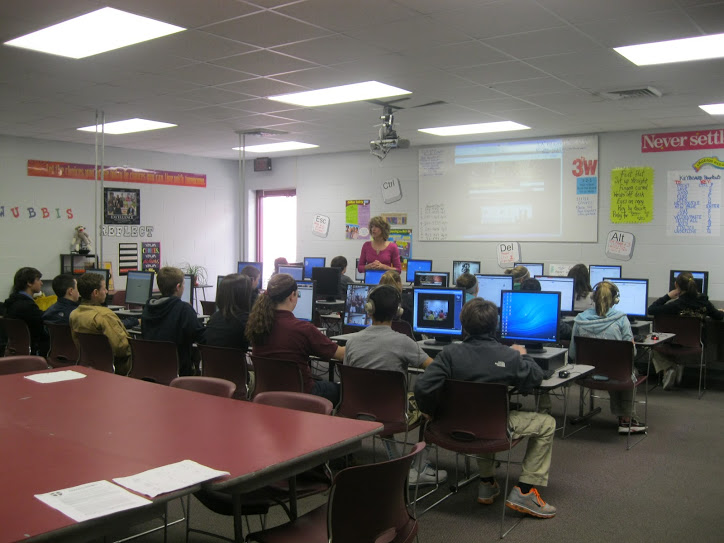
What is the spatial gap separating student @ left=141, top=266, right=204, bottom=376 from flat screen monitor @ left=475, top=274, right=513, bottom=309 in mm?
2573

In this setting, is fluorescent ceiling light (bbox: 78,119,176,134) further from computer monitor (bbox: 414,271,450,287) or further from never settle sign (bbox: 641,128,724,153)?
never settle sign (bbox: 641,128,724,153)

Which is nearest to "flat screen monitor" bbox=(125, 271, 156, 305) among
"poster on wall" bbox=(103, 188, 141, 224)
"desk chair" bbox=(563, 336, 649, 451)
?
"poster on wall" bbox=(103, 188, 141, 224)

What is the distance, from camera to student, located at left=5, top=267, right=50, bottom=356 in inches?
241

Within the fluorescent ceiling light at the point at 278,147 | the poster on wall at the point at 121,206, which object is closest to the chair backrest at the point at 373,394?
the fluorescent ceiling light at the point at 278,147

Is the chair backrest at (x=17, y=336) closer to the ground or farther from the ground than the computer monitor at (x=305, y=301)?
closer to the ground

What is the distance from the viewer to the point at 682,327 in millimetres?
6723

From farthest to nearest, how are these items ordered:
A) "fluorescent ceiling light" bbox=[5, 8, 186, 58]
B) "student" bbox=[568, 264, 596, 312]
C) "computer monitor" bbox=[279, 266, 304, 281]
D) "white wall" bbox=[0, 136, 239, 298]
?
"white wall" bbox=[0, 136, 239, 298]
"computer monitor" bbox=[279, 266, 304, 281]
"student" bbox=[568, 264, 596, 312]
"fluorescent ceiling light" bbox=[5, 8, 186, 58]

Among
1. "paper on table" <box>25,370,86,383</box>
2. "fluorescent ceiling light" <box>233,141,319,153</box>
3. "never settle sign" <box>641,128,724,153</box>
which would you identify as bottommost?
"paper on table" <box>25,370,86,383</box>

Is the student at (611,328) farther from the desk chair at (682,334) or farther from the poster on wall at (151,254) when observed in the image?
the poster on wall at (151,254)

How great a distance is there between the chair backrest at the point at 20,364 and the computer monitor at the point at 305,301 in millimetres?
2464

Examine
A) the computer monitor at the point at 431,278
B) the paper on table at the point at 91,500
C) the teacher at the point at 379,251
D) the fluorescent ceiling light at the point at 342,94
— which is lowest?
the paper on table at the point at 91,500

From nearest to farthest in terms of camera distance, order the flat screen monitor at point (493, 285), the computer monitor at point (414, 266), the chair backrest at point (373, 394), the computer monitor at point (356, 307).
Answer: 1. the chair backrest at point (373, 394)
2. the computer monitor at point (356, 307)
3. the flat screen monitor at point (493, 285)
4. the computer monitor at point (414, 266)

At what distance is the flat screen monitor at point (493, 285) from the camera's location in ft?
20.1

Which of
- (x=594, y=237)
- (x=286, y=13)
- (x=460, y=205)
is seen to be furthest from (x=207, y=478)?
(x=460, y=205)
